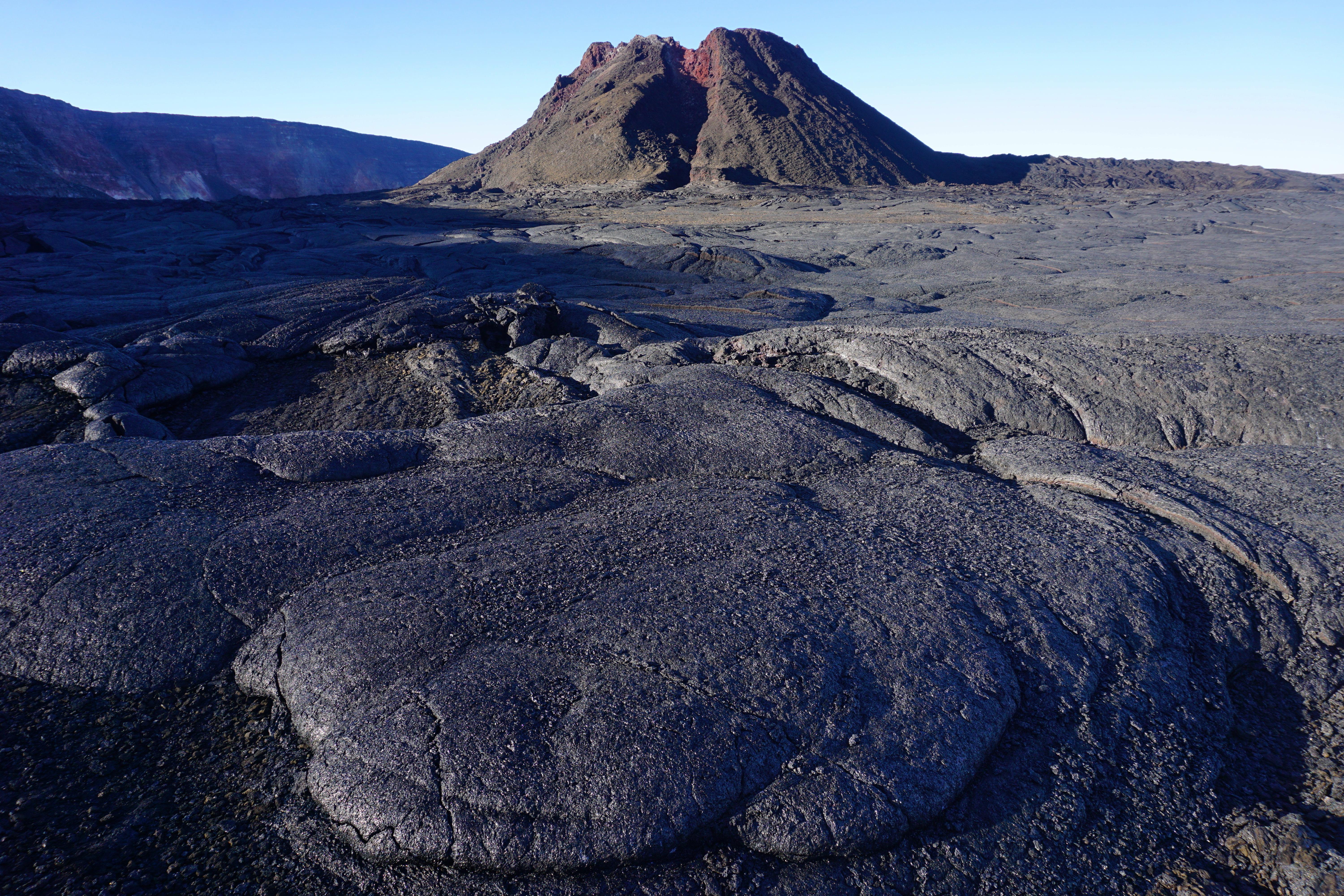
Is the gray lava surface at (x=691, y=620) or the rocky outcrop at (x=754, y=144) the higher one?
the rocky outcrop at (x=754, y=144)

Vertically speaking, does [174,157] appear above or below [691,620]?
above

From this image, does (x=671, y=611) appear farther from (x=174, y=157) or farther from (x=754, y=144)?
(x=174, y=157)

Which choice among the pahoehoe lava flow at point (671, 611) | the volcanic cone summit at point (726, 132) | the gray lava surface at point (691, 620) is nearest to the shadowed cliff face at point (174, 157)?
the volcanic cone summit at point (726, 132)

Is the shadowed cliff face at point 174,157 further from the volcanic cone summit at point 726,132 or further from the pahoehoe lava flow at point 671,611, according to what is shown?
the pahoehoe lava flow at point 671,611

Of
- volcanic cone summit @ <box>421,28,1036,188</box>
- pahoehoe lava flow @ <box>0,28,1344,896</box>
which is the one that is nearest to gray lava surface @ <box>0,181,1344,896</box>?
pahoehoe lava flow @ <box>0,28,1344,896</box>

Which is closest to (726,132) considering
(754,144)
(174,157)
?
(754,144)

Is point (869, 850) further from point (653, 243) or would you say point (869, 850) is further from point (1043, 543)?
point (653, 243)
